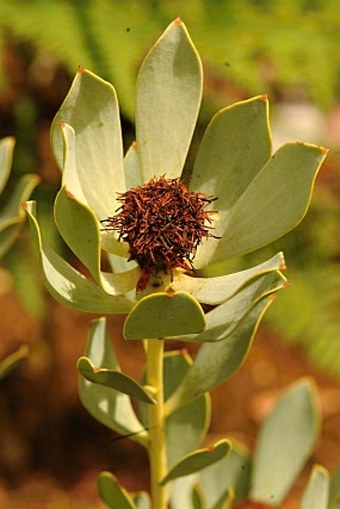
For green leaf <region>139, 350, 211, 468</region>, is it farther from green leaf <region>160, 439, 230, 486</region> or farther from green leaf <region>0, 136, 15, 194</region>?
green leaf <region>0, 136, 15, 194</region>

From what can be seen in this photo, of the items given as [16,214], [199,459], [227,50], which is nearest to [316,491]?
[199,459]

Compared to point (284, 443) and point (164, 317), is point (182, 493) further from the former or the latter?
point (164, 317)

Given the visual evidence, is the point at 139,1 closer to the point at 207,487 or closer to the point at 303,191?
the point at 207,487

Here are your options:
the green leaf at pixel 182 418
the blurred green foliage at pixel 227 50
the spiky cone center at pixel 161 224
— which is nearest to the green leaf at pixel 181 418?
the green leaf at pixel 182 418

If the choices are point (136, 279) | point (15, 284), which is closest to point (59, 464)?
point (15, 284)

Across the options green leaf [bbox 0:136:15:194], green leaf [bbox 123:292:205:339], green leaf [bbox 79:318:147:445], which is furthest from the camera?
green leaf [bbox 0:136:15:194]

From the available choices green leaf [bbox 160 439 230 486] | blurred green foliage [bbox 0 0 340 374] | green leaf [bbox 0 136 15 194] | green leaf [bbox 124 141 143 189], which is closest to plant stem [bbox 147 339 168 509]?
green leaf [bbox 160 439 230 486]

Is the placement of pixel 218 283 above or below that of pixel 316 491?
above
